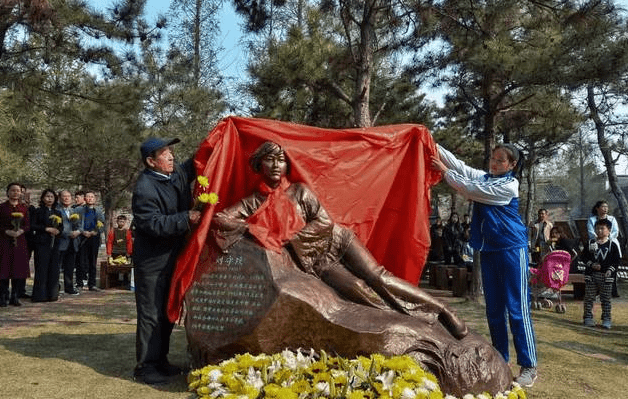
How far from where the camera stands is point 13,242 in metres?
8.11

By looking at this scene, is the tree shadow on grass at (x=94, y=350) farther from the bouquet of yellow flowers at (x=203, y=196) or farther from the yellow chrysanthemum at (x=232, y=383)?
the bouquet of yellow flowers at (x=203, y=196)

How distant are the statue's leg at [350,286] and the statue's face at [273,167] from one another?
2.67 ft

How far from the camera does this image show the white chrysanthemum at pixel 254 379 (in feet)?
10.8

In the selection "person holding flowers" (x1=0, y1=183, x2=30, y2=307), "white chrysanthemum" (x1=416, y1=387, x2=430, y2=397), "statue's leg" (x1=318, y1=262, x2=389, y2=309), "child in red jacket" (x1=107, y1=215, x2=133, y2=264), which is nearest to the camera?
"white chrysanthemum" (x1=416, y1=387, x2=430, y2=397)

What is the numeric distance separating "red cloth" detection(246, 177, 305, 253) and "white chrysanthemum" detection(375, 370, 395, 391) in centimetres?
132

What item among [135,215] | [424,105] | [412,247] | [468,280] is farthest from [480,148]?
[135,215]

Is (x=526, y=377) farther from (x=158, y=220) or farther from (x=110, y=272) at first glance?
(x=110, y=272)

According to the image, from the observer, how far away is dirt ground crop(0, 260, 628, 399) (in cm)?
432

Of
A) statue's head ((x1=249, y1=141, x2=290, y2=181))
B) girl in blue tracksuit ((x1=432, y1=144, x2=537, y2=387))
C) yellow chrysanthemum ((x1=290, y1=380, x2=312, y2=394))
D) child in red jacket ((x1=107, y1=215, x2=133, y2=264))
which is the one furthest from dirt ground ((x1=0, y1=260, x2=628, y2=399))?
child in red jacket ((x1=107, y1=215, x2=133, y2=264))

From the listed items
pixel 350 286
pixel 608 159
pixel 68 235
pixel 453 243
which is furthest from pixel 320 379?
pixel 608 159

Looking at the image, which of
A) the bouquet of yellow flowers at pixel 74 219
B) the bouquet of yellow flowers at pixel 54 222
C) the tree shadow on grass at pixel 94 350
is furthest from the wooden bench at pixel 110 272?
the tree shadow on grass at pixel 94 350

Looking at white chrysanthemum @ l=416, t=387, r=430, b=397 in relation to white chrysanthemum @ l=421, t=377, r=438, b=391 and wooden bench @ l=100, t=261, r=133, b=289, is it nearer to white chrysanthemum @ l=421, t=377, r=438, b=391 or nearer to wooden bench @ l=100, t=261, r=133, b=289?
white chrysanthemum @ l=421, t=377, r=438, b=391

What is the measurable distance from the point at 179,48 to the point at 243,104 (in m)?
5.29

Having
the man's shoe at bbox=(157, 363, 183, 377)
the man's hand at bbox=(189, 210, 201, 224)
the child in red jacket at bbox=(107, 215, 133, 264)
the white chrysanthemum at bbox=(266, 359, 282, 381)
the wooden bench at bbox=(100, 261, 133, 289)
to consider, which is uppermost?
the man's hand at bbox=(189, 210, 201, 224)
